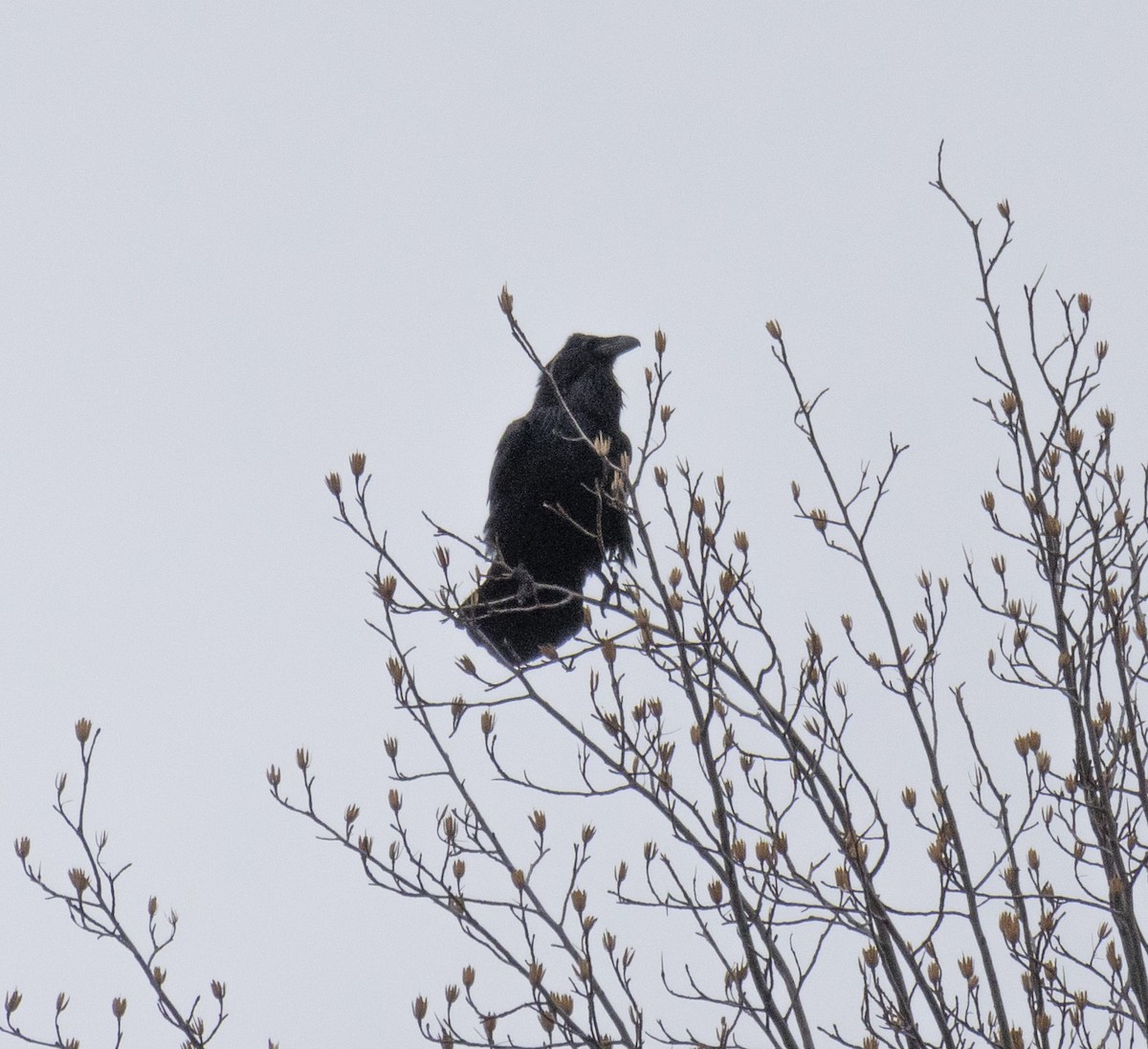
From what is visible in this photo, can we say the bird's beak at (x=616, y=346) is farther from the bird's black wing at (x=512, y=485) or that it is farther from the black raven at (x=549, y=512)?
the bird's black wing at (x=512, y=485)

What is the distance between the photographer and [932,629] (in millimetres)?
4074

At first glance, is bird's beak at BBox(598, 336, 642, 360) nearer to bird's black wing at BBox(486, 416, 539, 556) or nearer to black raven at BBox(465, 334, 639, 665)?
black raven at BBox(465, 334, 639, 665)

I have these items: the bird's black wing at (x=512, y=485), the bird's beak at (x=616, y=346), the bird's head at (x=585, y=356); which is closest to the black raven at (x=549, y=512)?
the bird's black wing at (x=512, y=485)

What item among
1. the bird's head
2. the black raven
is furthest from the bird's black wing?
the bird's head

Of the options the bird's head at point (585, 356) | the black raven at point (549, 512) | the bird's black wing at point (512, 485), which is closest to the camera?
the black raven at point (549, 512)

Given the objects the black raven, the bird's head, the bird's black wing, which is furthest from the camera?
the bird's head

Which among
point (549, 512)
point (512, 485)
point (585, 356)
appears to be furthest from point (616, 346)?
point (549, 512)

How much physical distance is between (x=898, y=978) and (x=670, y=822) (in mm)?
659

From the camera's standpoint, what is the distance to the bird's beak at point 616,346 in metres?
7.19

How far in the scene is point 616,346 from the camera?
7.21 m

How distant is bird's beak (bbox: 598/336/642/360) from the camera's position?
7.19 meters

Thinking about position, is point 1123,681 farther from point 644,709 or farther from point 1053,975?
point 644,709

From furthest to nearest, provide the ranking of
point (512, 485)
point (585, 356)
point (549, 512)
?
point (585, 356) < point (512, 485) < point (549, 512)

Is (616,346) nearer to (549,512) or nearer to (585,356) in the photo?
(585,356)
